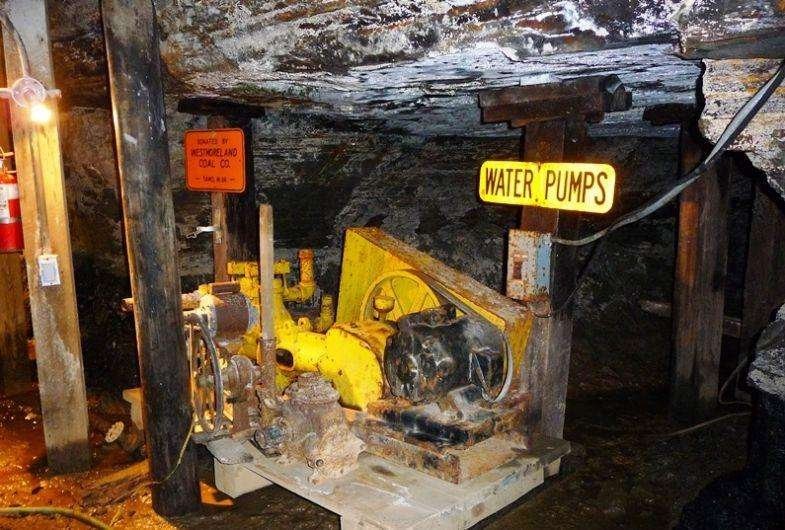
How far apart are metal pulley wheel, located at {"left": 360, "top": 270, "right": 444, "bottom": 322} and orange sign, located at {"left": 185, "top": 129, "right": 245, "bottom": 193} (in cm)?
136

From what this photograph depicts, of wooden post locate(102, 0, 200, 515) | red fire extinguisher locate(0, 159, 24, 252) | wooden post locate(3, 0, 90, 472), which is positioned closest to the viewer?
wooden post locate(102, 0, 200, 515)

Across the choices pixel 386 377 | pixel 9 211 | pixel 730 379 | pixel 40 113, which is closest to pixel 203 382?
pixel 386 377

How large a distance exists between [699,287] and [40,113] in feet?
20.0

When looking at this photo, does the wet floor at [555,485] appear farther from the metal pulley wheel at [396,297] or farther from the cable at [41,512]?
the metal pulley wheel at [396,297]

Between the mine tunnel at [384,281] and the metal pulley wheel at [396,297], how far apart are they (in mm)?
28

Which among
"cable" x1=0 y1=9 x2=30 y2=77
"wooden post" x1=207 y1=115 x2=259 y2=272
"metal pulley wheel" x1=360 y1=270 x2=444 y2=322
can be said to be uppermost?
"cable" x1=0 y1=9 x2=30 y2=77

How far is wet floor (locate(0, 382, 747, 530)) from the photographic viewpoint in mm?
4223

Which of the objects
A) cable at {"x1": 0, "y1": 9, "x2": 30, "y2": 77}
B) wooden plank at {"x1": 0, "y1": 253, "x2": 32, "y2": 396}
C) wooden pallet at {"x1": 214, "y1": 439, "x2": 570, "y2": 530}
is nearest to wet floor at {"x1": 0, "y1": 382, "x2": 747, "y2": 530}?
wooden pallet at {"x1": 214, "y1": 439, "x2": 570, "y2": 530}

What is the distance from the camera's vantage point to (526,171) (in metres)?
3.92

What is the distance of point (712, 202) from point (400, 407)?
3.75 metres

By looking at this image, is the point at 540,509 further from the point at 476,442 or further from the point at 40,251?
the point at 40,251

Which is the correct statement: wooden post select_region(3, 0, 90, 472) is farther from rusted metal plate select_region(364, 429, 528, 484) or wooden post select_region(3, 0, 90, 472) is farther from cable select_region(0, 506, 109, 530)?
rusted metal plate select_region(364, 429, 528, 484)

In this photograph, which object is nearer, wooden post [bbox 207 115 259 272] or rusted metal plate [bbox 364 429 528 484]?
rusted metal plate [bbox 364 429 528 484]

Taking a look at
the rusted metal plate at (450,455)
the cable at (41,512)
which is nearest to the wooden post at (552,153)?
the rusted metal plate at (450,455)
